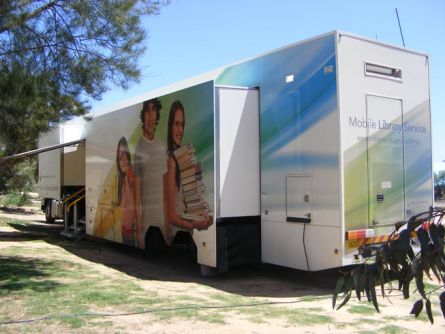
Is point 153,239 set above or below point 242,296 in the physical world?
above

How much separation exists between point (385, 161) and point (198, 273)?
3.75 m

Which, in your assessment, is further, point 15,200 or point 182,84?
point 15,200

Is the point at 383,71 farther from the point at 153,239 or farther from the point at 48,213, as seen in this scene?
the point at 48,213

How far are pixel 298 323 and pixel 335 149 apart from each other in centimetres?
261

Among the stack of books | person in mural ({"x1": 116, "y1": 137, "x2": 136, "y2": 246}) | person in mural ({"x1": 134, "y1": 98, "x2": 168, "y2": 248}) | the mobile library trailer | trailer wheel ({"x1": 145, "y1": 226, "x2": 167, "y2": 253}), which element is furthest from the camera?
person in mural ({"x1": 116, "y1": 137, "x2": 136, "y2": 246})

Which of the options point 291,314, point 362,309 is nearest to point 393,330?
point 362,309

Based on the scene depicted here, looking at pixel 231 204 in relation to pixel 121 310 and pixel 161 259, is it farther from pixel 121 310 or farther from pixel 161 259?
pixel 161 259

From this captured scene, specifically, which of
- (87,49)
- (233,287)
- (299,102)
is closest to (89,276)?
(233,287)

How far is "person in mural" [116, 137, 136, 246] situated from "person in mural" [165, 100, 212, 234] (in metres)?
1.63

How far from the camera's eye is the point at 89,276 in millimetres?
8258

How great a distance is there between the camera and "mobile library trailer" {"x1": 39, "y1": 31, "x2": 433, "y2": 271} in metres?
7.32

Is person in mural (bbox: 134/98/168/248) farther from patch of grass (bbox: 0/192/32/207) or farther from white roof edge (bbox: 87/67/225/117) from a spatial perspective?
patch of grass (bbox: 0/192/32/207)

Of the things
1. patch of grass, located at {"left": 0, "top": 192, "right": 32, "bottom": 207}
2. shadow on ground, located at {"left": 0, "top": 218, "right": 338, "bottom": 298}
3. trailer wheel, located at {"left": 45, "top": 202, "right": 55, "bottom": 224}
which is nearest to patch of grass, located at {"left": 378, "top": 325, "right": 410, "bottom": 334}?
shadow on ground, located at {"left": 0, "top": 218, "right": 338, "bottom": 298}

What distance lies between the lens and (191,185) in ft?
28.2
